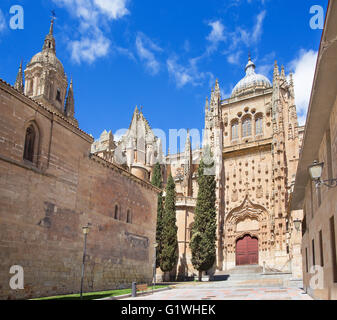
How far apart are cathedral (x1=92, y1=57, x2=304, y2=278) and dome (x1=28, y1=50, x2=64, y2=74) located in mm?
11448

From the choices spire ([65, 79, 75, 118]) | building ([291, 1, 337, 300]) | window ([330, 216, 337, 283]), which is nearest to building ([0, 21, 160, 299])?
building ([291, 1, 337, 300])

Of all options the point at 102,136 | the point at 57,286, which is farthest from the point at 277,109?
the point at 57,286

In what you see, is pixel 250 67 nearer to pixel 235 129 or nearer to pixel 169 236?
pixel 235 129

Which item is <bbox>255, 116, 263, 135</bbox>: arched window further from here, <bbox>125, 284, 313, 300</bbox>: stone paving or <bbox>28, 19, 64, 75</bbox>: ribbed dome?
A: <bbox>125, 284, 313, 300</bbox>: stone paving

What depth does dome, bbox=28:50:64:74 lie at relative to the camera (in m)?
39.3

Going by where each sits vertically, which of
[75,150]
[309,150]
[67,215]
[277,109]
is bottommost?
[67,215]

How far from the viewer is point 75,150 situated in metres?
17.0

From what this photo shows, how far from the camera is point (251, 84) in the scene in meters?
48.3

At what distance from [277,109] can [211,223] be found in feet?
48.1

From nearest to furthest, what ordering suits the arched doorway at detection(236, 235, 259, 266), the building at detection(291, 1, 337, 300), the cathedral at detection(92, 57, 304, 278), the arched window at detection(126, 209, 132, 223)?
the building at detection(291, 1, 337, 300) → the arched window at detection(126, 209, 132, 223) → the cathedral at detection(92, 57, 304, 278) → the arched doorway at detection(236, 235, 259, 266)

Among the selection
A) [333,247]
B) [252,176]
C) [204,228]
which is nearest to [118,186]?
[333,247]
